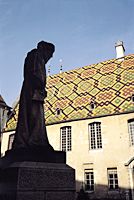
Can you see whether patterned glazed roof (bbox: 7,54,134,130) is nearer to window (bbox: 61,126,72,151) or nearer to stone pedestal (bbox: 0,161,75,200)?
window (bbox: 61,126,72,151)

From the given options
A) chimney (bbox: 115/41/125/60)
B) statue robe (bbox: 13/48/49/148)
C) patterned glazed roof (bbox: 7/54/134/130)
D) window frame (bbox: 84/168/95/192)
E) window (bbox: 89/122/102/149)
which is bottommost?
window frame (bbox: 84/168/95/192)

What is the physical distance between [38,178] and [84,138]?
41.1 feet

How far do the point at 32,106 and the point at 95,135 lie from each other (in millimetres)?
11932

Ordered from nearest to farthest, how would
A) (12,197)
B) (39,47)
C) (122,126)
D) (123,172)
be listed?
1. (12,197)
2. (39,47)
3. (123,172)
4. (122,126)

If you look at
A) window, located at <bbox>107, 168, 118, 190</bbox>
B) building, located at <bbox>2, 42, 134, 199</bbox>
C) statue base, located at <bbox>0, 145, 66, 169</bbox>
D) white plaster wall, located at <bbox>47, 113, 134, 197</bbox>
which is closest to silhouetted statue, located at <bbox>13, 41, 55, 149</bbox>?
statue base, located at <bbox>0, 145, 66, 169</bbox>

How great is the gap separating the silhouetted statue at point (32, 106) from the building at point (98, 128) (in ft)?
35.2

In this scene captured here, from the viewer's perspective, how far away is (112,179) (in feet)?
46.1

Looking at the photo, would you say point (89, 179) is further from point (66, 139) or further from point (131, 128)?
point (131, 128)

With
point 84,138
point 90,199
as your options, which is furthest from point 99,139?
point 90,199

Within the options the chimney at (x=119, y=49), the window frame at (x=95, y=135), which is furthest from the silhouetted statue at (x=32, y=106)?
the chimney at (x=119, y=49)

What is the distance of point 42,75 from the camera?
4.36m

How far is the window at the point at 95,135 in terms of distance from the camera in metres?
15.4

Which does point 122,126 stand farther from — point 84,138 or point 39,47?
point 39,47

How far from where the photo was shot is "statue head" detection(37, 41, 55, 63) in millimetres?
4662
